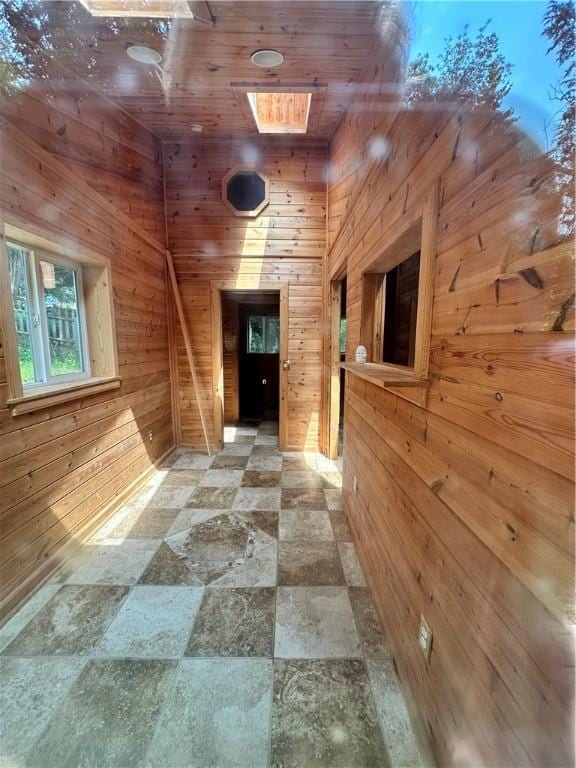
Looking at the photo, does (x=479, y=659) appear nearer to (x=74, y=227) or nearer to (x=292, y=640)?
(x=292, y=640)

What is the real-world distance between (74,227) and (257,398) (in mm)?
4275

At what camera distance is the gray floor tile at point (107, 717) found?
3.26 feet

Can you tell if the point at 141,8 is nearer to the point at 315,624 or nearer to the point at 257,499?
the point at 257,499

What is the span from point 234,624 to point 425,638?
3.00 ft

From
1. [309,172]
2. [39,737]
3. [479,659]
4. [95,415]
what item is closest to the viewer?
[479,659]

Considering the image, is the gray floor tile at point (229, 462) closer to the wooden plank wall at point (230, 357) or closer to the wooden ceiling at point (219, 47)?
the wooden plank wall at point (230, 357)

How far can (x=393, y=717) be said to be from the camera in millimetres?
1098

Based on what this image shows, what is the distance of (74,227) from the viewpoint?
205 cm

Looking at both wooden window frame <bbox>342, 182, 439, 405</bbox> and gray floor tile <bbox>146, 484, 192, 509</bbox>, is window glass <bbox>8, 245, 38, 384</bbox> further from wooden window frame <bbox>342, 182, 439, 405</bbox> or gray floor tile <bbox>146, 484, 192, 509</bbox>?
wooden window frame <bbox>342, 182, 439, 405</bbox>

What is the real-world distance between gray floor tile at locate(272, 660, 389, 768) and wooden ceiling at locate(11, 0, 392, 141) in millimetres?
3184

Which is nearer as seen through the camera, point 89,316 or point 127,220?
point 89,316

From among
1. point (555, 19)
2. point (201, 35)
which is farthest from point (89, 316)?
point (555, 19)

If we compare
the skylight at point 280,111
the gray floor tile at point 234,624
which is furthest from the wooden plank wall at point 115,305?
the skylight at point 280,111

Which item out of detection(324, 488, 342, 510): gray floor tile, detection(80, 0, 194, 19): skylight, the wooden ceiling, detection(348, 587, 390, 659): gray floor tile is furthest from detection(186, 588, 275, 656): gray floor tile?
detection(80, 0, 194, 19): skylight
